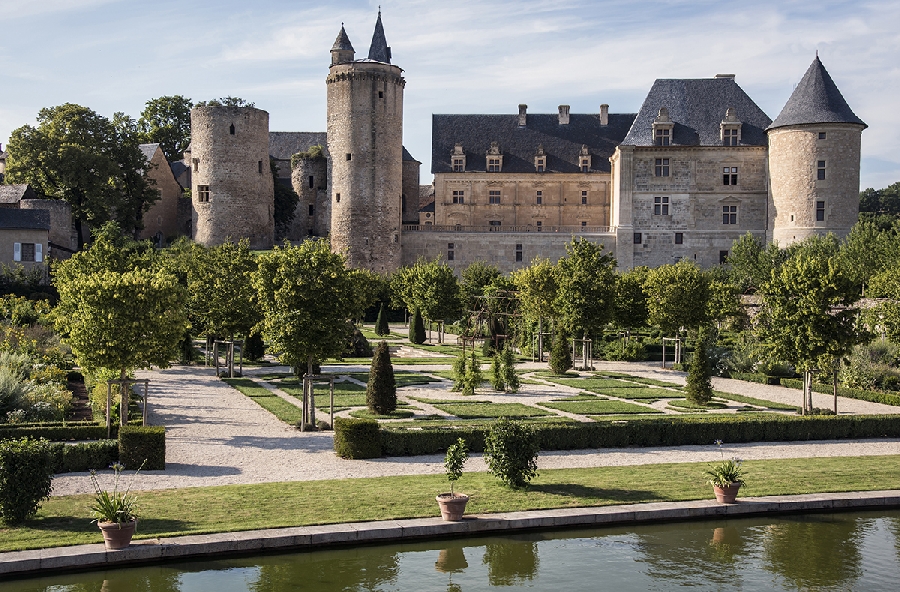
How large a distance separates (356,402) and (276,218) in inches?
1675

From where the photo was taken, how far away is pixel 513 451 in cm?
1505

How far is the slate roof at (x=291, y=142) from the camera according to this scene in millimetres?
71125

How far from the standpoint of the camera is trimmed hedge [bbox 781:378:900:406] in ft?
81.1

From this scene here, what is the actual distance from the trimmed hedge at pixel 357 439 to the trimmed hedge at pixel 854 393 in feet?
47.2

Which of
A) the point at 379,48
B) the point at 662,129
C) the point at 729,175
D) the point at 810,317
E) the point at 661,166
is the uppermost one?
the point at 379,48

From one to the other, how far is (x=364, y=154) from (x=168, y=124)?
19922mm

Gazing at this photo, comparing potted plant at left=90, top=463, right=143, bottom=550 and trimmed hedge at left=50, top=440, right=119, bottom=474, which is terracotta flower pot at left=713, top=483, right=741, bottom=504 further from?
trimmed hedge at left=50, top=440, right=119, bottom=474

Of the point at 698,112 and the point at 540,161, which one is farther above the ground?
the point at 698,112

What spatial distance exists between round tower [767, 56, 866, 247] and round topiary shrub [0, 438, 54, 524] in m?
46.5

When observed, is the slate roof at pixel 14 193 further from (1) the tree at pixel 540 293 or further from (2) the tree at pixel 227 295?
(1) the tree at pixel 540 293

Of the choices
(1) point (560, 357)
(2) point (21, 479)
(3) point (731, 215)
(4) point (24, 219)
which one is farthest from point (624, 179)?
(2) point (21, 479)

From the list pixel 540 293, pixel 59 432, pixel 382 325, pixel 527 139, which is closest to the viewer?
pixel 59 432

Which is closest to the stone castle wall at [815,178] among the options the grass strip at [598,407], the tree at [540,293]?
the tree at [540,293]

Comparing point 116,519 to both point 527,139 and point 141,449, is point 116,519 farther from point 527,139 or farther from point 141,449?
point 527,139
